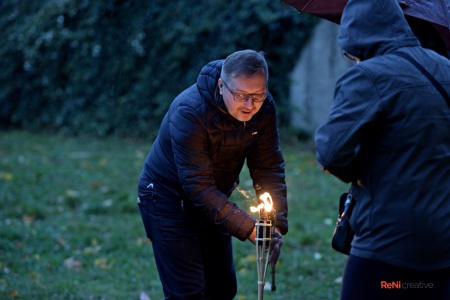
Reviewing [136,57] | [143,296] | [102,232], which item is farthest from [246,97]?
[136,57]

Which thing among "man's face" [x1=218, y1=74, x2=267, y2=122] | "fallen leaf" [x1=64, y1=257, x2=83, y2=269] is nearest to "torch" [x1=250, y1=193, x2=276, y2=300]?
"man's face" [x1=218, y1=74, x2=267, y2=122]

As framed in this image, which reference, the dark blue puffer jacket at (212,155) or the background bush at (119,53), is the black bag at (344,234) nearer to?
the dark blue puffer jacket at (212,155)

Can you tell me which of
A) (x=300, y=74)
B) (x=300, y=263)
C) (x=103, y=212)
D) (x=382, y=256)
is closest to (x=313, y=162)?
(x=300, y=74)

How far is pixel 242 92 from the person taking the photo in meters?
3.99

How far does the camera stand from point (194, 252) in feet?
14.7

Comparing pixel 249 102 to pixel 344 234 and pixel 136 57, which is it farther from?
pixel 136 57

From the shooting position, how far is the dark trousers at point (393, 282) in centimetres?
327

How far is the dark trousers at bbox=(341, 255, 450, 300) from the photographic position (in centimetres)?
327

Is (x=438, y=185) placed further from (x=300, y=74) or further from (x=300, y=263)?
(x=300, y=74)

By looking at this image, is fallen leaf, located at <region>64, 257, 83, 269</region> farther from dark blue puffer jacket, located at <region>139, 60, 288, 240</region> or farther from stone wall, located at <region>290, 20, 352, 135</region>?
stone wall, located at <region>290, 20, 352, 135</region>

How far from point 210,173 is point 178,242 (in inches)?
20.1

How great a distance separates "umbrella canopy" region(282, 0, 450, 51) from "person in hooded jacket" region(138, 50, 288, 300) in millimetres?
708

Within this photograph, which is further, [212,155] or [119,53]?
[119,53]

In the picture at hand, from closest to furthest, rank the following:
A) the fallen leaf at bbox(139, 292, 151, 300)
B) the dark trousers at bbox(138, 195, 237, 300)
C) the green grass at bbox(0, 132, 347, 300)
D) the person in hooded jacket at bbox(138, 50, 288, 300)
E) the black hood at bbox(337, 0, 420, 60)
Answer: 1. the black hood at bbox(337, 0, 420, 60)
2. the person in hooded jacket at bbox(138, 50, 288, 300)
3. the dark trousers at bbox(138, 195, 237, 300)
4. the fallen leaf at bbox(139, 292, 151, 300)
5. the green grass at bbox(0, 132, 347, 300)
